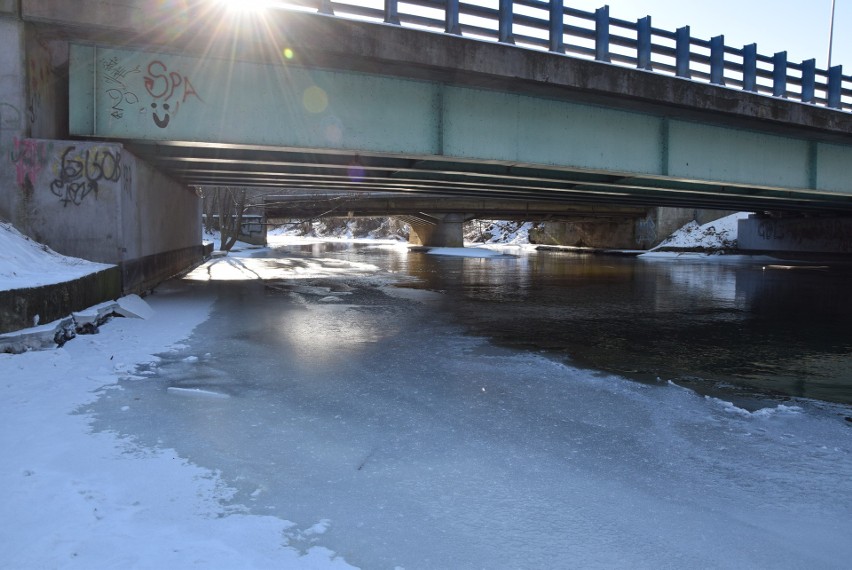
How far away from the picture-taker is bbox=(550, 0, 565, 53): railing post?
1359 cm

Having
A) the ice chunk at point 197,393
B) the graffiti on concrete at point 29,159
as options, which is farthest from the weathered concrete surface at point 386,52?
the ice chunk at point 197,393

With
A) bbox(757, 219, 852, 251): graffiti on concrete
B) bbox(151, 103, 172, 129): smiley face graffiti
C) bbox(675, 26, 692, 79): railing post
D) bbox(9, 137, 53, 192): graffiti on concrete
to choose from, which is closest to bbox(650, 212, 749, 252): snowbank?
bbox(757, 219, 852, 251): graffiti on concrete

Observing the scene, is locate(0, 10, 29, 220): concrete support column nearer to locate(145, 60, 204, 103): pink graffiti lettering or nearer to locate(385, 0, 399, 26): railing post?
locate(145, 60, 204, 103): pink graffiti lettering

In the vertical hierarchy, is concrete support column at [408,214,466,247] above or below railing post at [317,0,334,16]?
below

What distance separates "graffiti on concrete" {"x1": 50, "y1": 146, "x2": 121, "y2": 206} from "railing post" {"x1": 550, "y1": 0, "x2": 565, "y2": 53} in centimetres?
944

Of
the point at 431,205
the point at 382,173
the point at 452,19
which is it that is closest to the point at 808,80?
the point at 452,19

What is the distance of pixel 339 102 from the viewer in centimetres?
1273

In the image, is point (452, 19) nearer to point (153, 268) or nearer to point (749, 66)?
point (749, 66)

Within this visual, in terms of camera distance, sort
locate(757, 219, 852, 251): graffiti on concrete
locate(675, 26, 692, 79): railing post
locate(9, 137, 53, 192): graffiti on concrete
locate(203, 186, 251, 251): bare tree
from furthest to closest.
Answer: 1. locate(203, 186, 251, 251): bare tree
2. locate(757, 219, 852, 251): graffiti on concrete
3. locate(675, 26, 692, 79): railing post
4. locate(9, 137, 53, 192): graffiti on concrete

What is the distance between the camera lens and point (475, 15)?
43.2ft

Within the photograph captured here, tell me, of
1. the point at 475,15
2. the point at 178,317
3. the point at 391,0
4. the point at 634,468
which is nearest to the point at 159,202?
the point at 178,317

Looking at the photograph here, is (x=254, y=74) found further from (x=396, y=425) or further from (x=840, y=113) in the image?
(x=840, y=113)

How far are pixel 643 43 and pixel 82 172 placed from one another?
1261 cm

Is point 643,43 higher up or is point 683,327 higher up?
point 643,43
